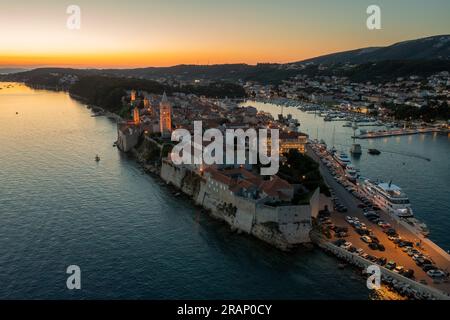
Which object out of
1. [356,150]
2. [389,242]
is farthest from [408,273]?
[356,150]

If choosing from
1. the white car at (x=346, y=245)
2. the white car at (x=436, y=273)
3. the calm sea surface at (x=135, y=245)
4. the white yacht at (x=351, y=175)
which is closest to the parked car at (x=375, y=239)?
the white car at (x=346, y=245)

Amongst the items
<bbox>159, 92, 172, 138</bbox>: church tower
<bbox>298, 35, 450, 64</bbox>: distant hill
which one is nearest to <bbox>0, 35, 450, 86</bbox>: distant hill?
<bbox>298, 35, 450, 64</bbox>: distant hill

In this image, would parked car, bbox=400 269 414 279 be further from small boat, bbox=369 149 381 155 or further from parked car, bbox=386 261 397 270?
small boat, bbox=369 149 381 155

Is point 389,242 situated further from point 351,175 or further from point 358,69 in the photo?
point 358,69

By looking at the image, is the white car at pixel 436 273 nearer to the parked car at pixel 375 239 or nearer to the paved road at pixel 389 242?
the paved road at pixel 389 242

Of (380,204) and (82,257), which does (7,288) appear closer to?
(82,257)

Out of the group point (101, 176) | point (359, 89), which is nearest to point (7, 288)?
point (101, 176)

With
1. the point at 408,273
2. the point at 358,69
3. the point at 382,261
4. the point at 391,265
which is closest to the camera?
the point at 408,273
